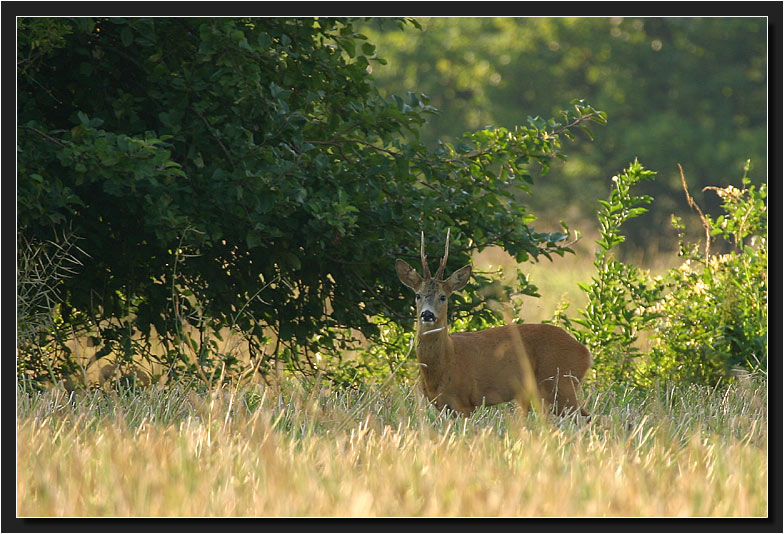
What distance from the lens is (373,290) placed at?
761 centimetres

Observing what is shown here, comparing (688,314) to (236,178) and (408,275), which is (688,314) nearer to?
(408,275)

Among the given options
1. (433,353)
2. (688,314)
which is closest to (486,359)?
(433,353)

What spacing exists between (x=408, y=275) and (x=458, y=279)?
0.29 meters

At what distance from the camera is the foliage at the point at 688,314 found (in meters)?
7.72

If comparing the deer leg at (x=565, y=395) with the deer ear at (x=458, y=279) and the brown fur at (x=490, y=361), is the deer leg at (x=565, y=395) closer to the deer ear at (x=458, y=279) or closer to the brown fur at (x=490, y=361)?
the brown fur at (x=490, y=361)

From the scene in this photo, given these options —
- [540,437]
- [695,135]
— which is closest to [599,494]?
[540,437]

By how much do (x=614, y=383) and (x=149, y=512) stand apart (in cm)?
454

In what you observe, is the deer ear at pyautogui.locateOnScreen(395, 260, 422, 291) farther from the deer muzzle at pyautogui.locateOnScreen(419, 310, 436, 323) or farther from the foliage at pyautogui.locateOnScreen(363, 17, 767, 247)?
the foliage at pyautogui.locateOnScreen(363, 17, 767, 247)

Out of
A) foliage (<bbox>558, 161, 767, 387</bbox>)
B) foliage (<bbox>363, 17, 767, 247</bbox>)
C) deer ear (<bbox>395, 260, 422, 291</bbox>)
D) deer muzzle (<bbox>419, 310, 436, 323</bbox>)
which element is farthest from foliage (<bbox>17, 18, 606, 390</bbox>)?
foliage (<bbox>363, 17, 767, 247</bbox>)

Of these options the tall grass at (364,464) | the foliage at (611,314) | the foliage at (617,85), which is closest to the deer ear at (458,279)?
the tall grass at (364,464)

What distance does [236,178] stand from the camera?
656 cm

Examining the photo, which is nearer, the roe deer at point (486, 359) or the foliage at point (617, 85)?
the roe deer at point (486, 359)

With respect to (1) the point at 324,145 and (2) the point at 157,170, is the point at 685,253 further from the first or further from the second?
(2) the point at 157,170

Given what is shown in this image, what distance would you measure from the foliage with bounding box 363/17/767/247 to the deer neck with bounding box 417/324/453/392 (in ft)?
58.8
